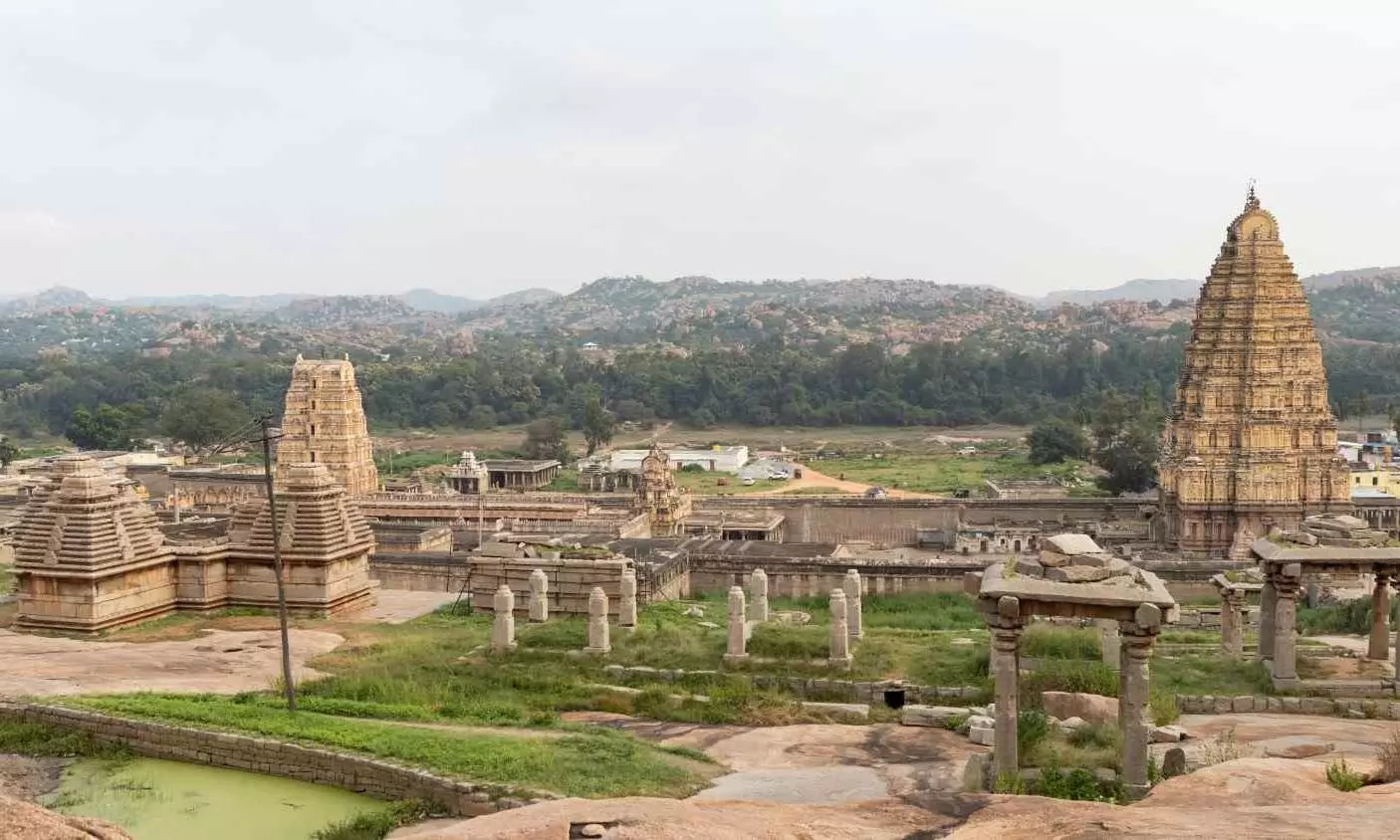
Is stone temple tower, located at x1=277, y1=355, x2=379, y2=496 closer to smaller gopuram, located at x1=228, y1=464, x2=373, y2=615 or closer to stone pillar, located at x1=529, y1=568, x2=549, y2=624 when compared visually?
smaller gopuram, located at x1=228, y1=464, x2=373, y2=615

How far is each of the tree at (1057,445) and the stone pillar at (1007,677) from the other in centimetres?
6229

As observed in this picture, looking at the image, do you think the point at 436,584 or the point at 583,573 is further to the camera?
the point at 436,584

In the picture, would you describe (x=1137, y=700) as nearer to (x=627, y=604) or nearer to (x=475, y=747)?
(x=475, y=747)

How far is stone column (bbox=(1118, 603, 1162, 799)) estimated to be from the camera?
468 inches

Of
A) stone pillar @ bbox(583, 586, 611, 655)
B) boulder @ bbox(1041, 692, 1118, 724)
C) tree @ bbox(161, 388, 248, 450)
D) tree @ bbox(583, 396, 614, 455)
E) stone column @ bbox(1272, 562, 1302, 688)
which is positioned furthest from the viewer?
tree @ bbox(583, 396, 614, 455)

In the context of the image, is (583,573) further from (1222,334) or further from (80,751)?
(1222,334)

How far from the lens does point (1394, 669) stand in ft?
55.3

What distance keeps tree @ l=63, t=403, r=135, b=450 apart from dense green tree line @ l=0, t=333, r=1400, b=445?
816 cm

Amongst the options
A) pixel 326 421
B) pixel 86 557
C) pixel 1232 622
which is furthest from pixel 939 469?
pixel 86 557

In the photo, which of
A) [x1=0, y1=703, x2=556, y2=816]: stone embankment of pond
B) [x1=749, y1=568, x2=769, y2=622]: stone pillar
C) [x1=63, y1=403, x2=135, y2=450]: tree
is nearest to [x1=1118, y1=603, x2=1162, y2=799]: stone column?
[x1=0, y1=703, x2=556, y2=816]: stone embankment of pond

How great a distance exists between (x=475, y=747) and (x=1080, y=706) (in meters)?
7.33

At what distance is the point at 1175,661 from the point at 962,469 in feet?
182

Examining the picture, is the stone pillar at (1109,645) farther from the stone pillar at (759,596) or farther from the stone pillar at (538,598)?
the stone pillar at (538,598)

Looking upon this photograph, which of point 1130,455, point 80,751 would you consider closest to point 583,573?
point 80,751
